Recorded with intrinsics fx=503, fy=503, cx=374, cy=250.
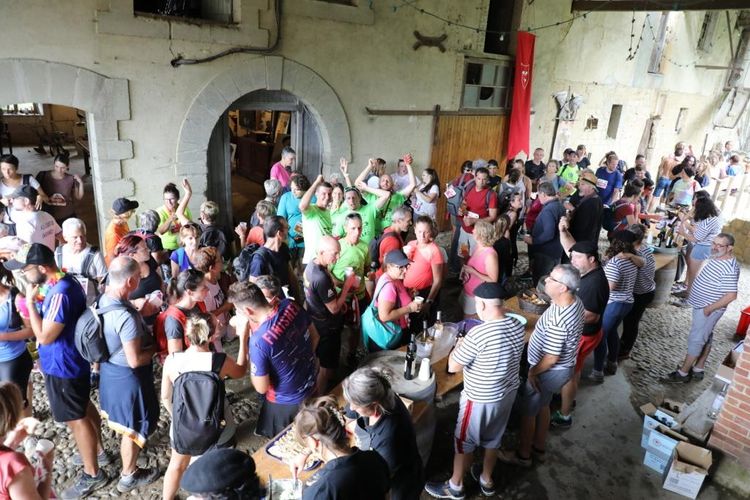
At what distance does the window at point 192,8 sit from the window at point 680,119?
1711 cm

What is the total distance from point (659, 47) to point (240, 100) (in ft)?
46.1

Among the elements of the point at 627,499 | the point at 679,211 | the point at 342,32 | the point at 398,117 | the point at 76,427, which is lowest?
the point at 627,499

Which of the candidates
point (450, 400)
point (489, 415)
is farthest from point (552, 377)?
point (450, 400)

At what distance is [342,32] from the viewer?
27.8 feet

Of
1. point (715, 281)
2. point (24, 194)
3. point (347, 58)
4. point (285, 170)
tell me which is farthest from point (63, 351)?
point (347, 58)

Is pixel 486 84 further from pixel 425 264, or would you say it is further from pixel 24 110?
pixel 24 110

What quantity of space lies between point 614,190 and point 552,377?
7442 millimetres

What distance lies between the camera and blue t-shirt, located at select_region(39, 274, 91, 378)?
3.54m

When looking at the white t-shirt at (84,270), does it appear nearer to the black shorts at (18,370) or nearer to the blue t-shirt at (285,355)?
the black shorts at (18,370)

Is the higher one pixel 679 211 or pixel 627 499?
pixel 679 211

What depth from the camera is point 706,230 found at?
7.34 m

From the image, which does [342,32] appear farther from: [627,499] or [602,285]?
[627,499]

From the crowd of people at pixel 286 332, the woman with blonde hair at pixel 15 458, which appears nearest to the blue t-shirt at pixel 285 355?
the crowd of people at pixel 286 332

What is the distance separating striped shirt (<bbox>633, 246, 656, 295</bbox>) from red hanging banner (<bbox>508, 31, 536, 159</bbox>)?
22.2 ft
